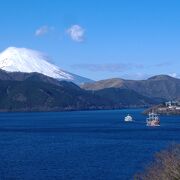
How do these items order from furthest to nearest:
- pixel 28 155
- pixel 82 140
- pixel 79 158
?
pixel 82 140, pixel 28 155, pixel 79 158

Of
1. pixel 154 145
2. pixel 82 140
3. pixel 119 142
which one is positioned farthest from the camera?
pixel 82 140

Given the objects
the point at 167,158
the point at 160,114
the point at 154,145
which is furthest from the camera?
the point at 160,114

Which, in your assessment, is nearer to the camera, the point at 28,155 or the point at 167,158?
the point at 167,158

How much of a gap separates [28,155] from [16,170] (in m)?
8.66

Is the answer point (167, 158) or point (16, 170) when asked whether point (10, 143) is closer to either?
point (16, 170)

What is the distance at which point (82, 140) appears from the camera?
2306 inches

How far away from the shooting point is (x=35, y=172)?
33.6 m

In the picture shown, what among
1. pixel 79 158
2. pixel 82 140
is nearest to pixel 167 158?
pixel 79 158

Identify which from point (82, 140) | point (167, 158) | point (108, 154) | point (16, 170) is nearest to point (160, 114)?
point (82, 140)

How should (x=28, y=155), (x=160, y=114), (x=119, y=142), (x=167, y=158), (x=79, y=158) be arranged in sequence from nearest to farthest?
(x=167, y=158)
(x=79, y=158)
(x=28, y=155)
(x=119, y=142)
(x=160, y=114)

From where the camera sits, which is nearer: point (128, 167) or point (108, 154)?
point (128, 167)

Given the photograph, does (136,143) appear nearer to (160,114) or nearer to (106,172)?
(106,172)

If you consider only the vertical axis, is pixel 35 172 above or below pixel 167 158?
below

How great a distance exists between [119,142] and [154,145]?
17.3ft
